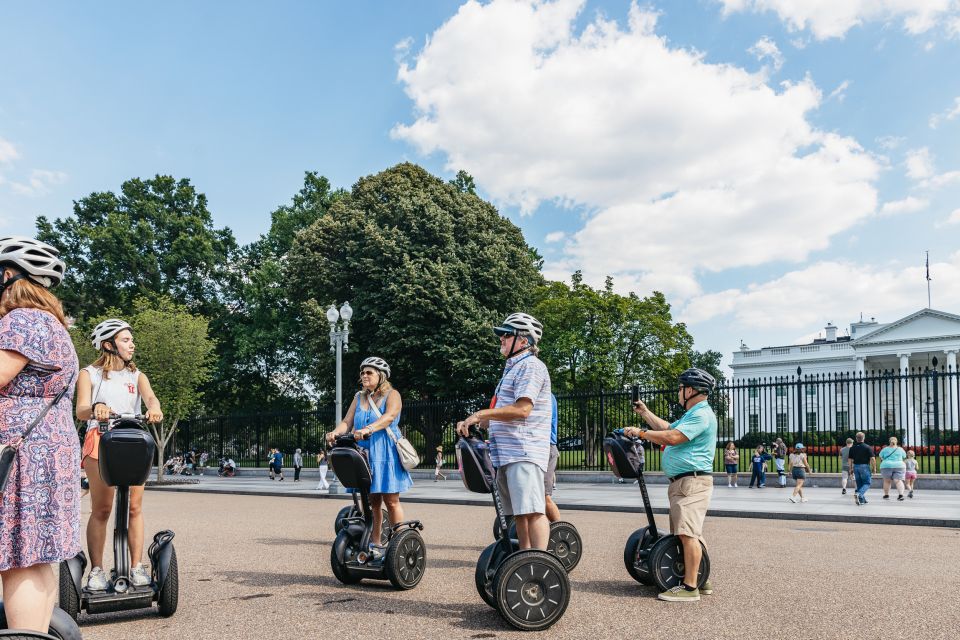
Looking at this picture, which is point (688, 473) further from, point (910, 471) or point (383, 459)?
point (910, 471)

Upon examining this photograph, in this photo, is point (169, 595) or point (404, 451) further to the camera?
point (404, 451)

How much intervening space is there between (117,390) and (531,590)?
3.17 metres

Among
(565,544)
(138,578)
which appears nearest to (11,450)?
(138,578)

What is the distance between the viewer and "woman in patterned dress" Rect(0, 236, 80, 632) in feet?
9.56

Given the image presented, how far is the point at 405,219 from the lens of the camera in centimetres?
3250

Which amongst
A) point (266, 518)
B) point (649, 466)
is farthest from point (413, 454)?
point (649, 466)

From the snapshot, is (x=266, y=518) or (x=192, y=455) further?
(x=192, y=455)

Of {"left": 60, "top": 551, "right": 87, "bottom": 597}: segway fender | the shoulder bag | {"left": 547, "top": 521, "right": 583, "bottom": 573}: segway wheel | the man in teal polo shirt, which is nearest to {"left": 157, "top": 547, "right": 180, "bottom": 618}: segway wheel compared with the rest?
{"left": 60, "top": 551, "right": 87, "bottom": 597}: segway fender

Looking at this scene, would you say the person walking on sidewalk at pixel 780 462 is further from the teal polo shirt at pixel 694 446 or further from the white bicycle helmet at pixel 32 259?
the white bicycle helmet at pixel 32 259

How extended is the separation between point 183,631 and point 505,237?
30499mm

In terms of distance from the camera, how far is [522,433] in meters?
5.06

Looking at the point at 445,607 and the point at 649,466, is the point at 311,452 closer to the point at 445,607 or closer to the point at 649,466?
the point at 649,466

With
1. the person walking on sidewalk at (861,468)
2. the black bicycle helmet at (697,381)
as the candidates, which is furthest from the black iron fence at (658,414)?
the black bicycle helmet at (697,381)

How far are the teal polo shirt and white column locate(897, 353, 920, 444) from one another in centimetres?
1351
